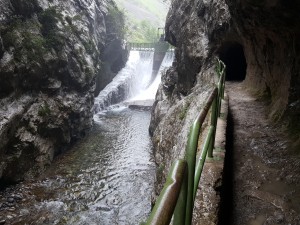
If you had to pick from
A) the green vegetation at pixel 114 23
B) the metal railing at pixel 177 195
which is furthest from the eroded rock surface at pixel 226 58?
the green vegetation at pixel 114 23

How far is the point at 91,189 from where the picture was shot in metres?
13.0

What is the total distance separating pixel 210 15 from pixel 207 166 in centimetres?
1312

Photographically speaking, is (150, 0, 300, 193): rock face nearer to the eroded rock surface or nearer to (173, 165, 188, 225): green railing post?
the eroded rock surface

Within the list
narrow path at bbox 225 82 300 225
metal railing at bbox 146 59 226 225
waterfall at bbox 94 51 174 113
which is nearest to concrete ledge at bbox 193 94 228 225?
narrow path at bbox 225 82 300 225

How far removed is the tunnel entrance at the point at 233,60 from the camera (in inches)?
641

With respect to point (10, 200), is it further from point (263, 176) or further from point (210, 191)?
point (210, 191)

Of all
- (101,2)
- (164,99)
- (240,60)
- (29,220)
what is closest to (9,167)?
(29,220)

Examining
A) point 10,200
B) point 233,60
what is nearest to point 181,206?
point 10,200

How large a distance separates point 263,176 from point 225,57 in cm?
1306

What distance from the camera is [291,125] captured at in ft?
19.4

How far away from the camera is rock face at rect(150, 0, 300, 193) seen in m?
6.08

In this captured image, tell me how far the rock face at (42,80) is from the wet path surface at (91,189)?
1.11 meters

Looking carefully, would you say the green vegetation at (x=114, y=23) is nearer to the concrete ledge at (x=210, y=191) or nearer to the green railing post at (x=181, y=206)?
the concrete ledge at (x=210, y=191)

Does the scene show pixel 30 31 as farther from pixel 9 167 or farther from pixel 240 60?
pixel 240 60
